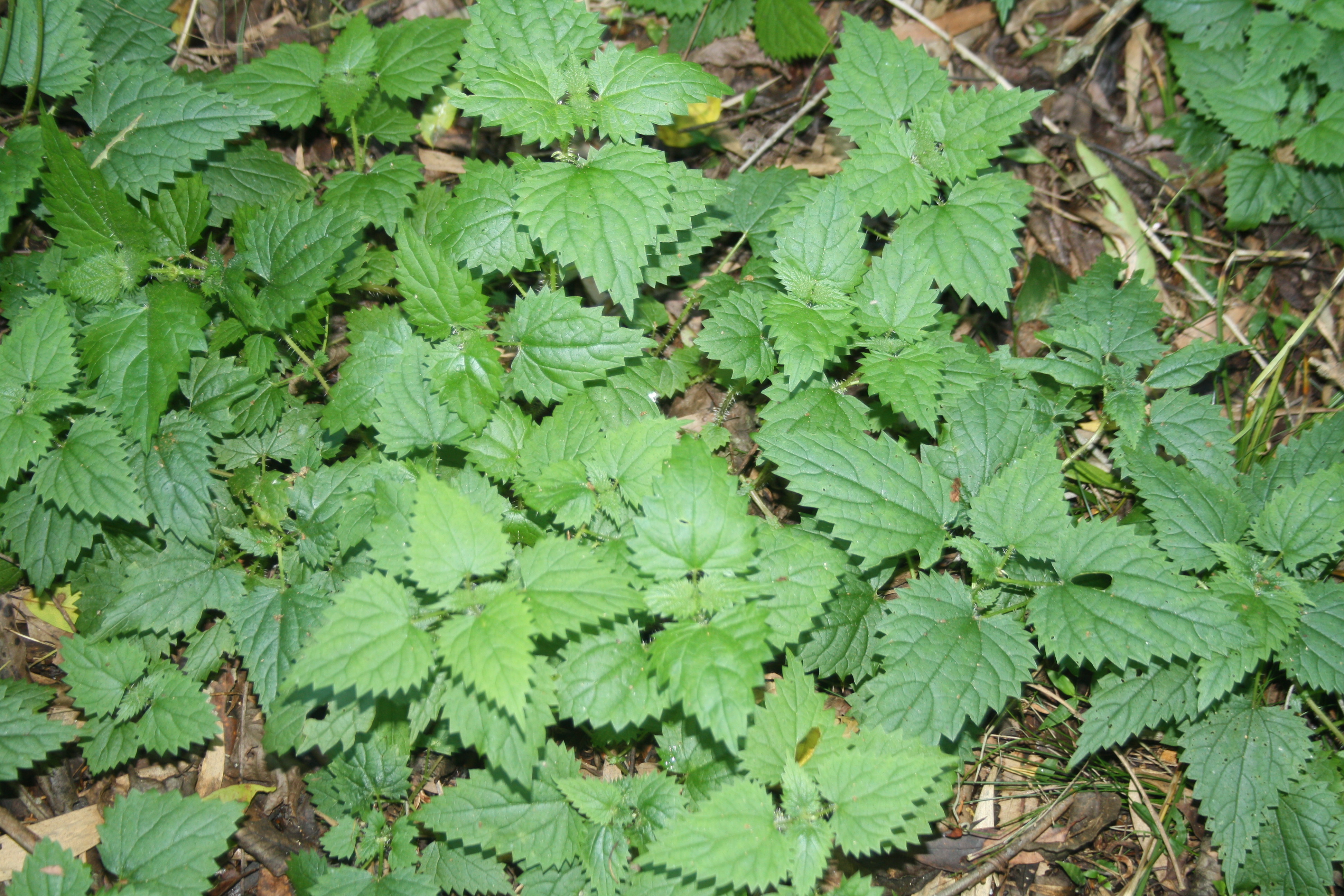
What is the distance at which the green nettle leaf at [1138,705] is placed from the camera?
9.27ft

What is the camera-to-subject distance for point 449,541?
7.65 ft

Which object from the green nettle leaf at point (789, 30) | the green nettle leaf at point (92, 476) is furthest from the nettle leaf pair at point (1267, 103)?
the green nettle leaf at point (92, 476)

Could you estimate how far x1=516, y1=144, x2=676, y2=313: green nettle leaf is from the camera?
104 inches

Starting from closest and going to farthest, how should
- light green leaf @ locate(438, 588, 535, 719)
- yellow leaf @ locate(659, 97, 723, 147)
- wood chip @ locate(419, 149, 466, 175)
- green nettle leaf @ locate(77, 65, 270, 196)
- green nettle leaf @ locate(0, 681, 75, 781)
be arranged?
light green leaf @ locate(438, 588, 535, 719)
green nettle leaf @ locate(0, 681, 75, 781)
green nettle leaf @ locate(77, 65, 270, 196)
wood chip @ locate(419, 149, 466, 175)
yellow leaf @ locate(659, 97, 723, 147)

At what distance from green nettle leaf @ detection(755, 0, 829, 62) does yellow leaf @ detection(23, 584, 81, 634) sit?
400cm

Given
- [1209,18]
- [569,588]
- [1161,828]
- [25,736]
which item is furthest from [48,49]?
[1209,18]

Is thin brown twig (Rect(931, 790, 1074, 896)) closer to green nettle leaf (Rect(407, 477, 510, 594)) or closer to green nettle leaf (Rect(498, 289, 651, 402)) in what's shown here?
green nettle leaf (Rect(407, 477, 510, 594))

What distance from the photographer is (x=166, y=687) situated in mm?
2869

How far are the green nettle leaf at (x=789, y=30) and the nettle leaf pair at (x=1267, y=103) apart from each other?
1853 mm

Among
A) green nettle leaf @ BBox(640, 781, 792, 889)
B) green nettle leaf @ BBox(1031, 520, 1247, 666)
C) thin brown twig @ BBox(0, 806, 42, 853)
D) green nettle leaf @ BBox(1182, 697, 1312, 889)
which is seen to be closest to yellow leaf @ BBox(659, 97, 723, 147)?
green nettle leaf @ BBox(1031, 520, 1247, 666)

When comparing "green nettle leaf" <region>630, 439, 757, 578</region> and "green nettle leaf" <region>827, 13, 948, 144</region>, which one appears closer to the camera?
"green nettle leaf" <region>630, 439, 757, 578</region>

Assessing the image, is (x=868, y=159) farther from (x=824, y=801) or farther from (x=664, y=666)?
(x=824, y=801)

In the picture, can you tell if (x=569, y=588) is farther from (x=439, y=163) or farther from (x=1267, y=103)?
(x=1267, y=103)

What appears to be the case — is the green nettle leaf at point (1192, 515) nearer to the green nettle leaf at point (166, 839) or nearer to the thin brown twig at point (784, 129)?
the thin brown twig at point (784, 129)
